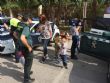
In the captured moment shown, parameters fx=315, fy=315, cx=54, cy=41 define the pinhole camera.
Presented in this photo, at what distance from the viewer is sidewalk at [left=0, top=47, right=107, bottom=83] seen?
8.61m

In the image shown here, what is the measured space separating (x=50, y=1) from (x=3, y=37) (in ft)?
38.8

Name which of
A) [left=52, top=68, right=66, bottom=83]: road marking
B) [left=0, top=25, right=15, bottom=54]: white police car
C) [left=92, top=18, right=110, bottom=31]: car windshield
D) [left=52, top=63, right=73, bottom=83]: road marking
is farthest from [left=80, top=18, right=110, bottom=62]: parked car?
[left=0, top=25, right=15, bottom=54]: white police car

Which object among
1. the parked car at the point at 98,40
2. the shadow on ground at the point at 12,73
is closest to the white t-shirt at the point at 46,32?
the parked car at the point at 98,40

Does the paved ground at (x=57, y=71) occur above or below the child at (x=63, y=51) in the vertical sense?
below

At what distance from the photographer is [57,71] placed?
31.3 ft

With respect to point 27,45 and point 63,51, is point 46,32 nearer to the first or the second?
point 63,51

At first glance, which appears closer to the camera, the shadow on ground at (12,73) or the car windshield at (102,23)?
the shadow on ground at (12,73)

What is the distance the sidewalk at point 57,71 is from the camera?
8.61 meters

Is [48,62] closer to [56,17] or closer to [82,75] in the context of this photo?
[82,75]

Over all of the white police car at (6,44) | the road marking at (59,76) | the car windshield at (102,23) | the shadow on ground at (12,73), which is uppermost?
the car windshield at (102,23)

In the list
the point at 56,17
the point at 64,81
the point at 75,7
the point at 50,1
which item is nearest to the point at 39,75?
the point at 64,81

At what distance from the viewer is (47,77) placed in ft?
28.9

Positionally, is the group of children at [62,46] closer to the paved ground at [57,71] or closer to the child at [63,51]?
the child at [63,51]

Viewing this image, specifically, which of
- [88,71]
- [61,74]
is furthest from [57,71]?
[88,71]
